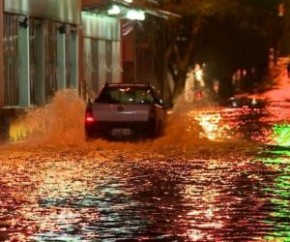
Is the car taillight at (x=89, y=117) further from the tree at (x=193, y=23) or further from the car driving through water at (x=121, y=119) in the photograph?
the tree at (x=193, y=23)

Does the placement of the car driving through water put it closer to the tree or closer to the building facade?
the building facade

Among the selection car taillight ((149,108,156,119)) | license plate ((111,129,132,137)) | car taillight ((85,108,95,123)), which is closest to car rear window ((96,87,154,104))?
car taillight ((149,108,156,119))

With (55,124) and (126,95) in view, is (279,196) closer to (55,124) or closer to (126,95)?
(126,95)

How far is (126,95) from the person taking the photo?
26.4 metres

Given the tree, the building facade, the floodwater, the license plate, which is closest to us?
the floodwater

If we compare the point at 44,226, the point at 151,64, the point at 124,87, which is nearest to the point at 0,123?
the point at 124,87

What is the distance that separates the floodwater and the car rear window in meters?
1.03

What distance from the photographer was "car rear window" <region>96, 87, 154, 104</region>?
26.0 m

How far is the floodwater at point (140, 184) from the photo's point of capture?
12.9 m

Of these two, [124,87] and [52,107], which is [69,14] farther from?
[124,87]

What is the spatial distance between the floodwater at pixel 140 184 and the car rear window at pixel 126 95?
3.40 feet

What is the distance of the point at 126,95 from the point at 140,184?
28.6 ft

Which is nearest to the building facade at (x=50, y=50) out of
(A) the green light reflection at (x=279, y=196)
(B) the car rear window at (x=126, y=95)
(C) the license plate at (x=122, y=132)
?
(B) the car rear window at (x=126, y=95)

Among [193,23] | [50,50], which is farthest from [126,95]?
[193,23]
